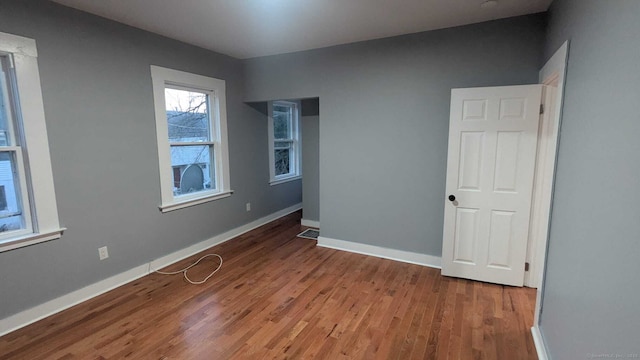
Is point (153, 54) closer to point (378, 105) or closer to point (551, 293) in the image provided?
point (378, 105)

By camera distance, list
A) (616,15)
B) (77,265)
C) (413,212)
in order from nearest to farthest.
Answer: (616,15) → (77,265) → (413,212)

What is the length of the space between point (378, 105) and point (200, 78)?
2188 mm

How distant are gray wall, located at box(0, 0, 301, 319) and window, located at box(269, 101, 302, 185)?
164 centimetres

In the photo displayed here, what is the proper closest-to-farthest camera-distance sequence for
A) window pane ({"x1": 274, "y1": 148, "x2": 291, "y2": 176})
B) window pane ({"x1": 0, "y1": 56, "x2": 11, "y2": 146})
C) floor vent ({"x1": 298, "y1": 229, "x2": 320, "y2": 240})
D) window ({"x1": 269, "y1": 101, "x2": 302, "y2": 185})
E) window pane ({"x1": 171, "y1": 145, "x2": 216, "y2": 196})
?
window pane ({"x1": 0, "y1": 56, "x2": 11, "y2": 146}) < window pane ({"x1": 171, "y1": 145, "x2": 216, "y2": 196}) < floor vent ({"x1": 298, "y1": 229, "x2": 320, "y2": 240}) < window ({"x1": 269, "y1": 101, "x2": 302, "y2": 185}) < window pane ({"x1": 274, "y1": 148, "x2": 291, "y2": 176})

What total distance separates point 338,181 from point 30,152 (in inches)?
115

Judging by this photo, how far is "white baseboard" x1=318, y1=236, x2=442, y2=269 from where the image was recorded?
342cm

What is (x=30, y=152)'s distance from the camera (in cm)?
236

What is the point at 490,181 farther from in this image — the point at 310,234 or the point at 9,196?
the point at 9,196

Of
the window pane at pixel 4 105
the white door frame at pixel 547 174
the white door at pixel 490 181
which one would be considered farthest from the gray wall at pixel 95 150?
the white door frame at pixel 547 174

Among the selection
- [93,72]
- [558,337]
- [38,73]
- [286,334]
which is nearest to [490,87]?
[558,337]

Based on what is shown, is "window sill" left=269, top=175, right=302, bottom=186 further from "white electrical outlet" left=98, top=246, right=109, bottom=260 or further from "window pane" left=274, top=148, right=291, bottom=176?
"white electrical outlet" left=98, top=246, right=109, bottom=260

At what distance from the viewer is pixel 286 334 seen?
7.50ft

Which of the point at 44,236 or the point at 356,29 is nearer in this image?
the point at 44,236

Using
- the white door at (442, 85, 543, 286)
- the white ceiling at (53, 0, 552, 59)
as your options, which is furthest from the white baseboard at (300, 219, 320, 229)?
the white ceiling at (53, 0, 552, 59)
